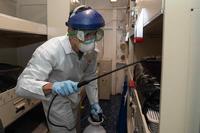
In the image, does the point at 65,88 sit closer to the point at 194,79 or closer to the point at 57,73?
the point at 57,73

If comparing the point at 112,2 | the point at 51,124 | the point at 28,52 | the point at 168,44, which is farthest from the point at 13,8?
the point at 112,2

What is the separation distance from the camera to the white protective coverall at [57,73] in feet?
3.63

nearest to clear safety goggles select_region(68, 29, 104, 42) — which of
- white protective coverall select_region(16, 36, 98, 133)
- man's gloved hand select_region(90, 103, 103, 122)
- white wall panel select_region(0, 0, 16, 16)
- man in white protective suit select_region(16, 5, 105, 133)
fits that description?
man in white protective suit select_region(16, 5, 105, 133)

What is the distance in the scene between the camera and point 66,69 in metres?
1.35

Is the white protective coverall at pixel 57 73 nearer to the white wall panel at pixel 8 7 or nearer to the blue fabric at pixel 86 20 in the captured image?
the blue fabric at pixel 86 20

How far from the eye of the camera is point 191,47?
53 centimetres

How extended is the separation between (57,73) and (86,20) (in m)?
0.43

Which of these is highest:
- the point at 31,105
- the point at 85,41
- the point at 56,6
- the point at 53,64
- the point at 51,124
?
the point at 56,6

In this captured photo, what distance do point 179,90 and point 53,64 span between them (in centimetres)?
85

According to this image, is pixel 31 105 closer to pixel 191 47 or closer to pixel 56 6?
pixel 56 6

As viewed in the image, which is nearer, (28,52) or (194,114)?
(194,114)

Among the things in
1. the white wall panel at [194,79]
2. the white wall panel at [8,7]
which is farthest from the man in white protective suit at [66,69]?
the white wall panel at [8,7]

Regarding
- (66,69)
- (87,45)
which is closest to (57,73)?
(66,69)

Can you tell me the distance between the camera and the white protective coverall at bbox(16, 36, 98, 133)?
1106 millimetres
